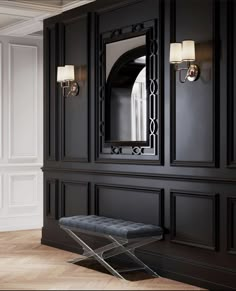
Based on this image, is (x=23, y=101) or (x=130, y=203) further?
(x=23, y=101)

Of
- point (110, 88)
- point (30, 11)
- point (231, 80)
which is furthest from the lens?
point (30, 11)

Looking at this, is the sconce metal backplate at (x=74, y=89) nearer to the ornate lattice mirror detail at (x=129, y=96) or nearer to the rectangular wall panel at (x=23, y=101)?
the ornate lattice mirror detail at (x=129, y=96)

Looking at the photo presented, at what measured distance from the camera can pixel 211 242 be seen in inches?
194

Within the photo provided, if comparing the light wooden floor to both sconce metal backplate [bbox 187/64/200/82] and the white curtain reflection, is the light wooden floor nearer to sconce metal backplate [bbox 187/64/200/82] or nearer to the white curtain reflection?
the white curtain reflection

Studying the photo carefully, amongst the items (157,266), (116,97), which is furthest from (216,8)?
(157,266)

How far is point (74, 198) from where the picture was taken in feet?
21.9

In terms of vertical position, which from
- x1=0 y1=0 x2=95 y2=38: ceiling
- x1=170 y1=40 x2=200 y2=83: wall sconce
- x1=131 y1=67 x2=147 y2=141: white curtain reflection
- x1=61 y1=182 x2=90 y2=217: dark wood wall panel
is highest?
x1=0 y1=0 x2=95 y2=38: ceiling

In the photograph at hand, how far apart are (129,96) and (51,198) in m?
1.84

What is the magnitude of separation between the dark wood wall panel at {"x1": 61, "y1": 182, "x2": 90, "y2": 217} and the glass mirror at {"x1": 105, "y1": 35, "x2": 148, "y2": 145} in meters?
0.72

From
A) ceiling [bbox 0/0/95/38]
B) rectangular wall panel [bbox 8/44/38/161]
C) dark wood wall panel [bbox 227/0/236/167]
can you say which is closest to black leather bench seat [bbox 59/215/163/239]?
dark wood wall panel [bbox 227/0/236/167]

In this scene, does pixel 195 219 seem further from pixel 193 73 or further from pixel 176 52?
pixel 176 52

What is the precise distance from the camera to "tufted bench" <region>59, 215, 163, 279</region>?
17.0 ft

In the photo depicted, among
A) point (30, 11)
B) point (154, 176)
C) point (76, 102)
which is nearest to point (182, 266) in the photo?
point (154, 176)

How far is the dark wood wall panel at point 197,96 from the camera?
4.90 m
